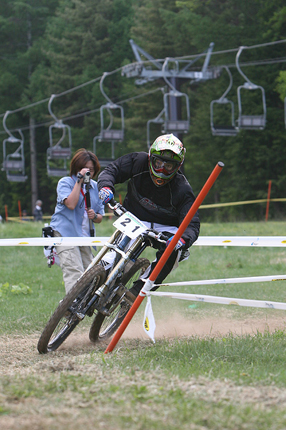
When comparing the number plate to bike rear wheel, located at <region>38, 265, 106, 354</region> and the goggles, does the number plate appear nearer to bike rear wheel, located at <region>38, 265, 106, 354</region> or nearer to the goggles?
bike rear wheel, located at <region>38, 265, 106, 354</region>

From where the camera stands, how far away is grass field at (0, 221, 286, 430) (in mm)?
3381

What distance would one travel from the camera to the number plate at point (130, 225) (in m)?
5.68

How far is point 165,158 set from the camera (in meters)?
5.78

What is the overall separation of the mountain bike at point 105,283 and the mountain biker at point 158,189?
0.18m

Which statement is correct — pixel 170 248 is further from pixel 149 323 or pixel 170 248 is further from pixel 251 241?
pixel 251 241

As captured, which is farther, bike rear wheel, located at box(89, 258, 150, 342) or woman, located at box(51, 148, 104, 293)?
woman, located at box(51, 148, 104, 293)

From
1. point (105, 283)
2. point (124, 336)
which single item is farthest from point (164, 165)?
point (124, 336)

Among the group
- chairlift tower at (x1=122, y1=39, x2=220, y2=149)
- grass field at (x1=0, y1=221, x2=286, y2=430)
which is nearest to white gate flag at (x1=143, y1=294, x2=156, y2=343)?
grass field at (x1=0, y1=221, x2=286, y2=430)

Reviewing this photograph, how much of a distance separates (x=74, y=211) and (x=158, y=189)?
1.27 meters

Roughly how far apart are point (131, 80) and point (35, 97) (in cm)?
945

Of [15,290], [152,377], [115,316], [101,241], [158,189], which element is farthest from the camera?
[15,290]

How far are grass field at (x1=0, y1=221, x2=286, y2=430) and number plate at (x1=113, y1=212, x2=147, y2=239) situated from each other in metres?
1.04

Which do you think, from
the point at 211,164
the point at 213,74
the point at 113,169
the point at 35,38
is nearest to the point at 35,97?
the point at 35,38

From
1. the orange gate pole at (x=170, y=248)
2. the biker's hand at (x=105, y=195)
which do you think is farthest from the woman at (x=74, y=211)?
the orange gate pole at (x=170, y=248)
